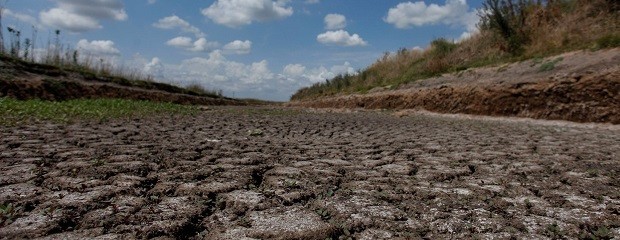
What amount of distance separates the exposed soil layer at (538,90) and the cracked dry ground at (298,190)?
444cm

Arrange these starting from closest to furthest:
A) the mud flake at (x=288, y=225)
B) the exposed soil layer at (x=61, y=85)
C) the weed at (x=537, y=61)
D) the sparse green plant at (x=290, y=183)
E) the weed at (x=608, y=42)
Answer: the mud flake at (x=288, y=225), the sparse green plant at (x=290, y=183), the weed at (x=608, y=42), the weed at (x=537, y=61), the exposed soil layer at (x=61, y=85)

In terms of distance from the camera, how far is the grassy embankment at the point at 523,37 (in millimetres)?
11070

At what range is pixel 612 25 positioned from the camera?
35.5 ft

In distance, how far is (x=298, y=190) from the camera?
8.70 ft

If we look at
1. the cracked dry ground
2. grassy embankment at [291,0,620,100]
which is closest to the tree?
grassy embankment at [291,0,620,100]

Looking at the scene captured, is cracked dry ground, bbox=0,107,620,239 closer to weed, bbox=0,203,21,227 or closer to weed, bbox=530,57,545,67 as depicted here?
weed, bbox=0,203,21,227

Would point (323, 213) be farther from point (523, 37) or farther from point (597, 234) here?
point (523, 37)

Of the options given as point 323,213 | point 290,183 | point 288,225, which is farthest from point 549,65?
point 288,225

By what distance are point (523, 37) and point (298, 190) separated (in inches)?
512

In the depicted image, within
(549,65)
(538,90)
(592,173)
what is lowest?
Result: (592,173)

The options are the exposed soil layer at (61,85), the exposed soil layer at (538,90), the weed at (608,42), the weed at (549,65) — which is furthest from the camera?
the exposed soil layer at (61,85)

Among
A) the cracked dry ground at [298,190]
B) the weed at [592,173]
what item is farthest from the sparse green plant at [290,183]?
the weed at [592,173]

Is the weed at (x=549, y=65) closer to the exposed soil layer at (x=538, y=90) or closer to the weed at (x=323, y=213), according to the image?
the exposed soil layer at (x=538, y=90)

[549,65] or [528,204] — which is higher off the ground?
[549,65]
